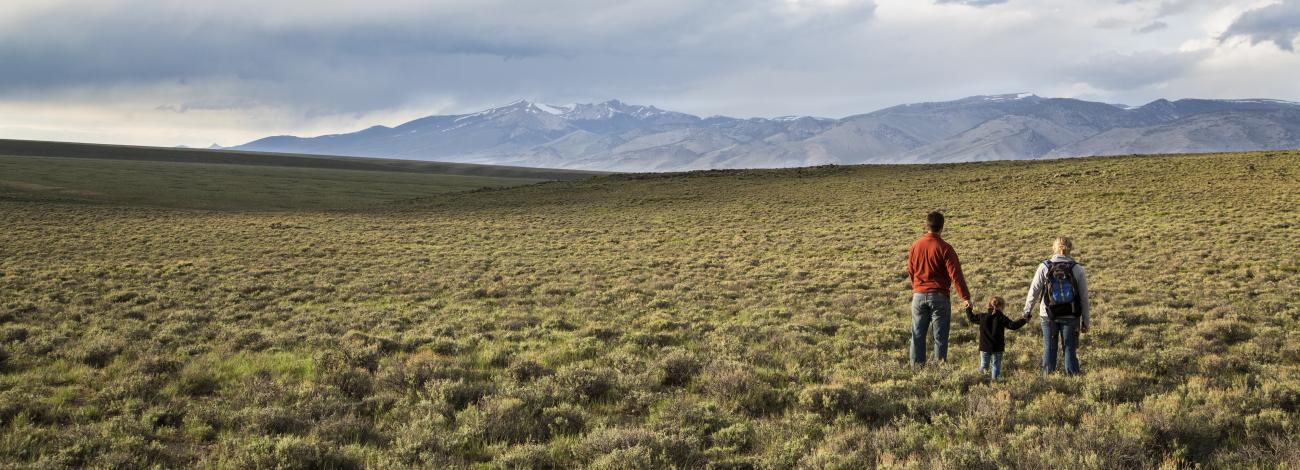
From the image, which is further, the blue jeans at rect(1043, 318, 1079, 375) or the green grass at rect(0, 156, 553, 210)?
the green grass at rect(0, 156, 553, 210)

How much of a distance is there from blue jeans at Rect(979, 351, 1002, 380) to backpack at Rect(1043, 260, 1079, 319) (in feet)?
2.76

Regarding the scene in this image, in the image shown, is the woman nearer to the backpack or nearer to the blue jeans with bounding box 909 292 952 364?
the backpack

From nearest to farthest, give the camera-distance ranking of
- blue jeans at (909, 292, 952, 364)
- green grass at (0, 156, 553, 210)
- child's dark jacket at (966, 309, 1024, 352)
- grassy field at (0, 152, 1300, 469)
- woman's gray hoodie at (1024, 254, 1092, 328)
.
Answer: grassy field at (0, 152, 1300, 469) < woman's gray hoodie at (1024, 254, 1092, 328) < child's dark jacket at (966, 309, 1024, 352) < blue jeans at (909, 292, 952, 364) < green grass at (0, 156, 553, 210)

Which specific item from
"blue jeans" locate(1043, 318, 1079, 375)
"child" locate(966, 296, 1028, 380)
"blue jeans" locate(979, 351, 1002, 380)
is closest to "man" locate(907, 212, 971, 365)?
"child" locate(966, 296, 1028, 380)

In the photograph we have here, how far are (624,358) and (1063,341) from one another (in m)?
5.94

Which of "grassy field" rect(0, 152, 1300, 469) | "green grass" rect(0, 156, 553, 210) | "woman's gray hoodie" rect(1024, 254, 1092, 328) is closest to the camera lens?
"grassy field" rect(0, 152, 1300, 469)

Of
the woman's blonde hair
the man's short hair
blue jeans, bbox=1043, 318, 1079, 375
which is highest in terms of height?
the man's short hair

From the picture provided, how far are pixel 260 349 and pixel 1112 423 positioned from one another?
39.1ft

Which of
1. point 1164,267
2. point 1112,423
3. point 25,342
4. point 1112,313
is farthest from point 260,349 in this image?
point 1164,267

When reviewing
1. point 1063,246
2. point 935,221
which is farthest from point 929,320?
point 1063,246

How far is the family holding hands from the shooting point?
830 centimetres

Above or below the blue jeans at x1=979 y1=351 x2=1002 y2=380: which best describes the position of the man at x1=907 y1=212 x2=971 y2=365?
above

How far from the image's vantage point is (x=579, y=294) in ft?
56.5

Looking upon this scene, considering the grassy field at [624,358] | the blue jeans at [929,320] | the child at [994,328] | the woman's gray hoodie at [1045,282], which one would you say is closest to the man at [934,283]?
the blue jeans at [929,320]
